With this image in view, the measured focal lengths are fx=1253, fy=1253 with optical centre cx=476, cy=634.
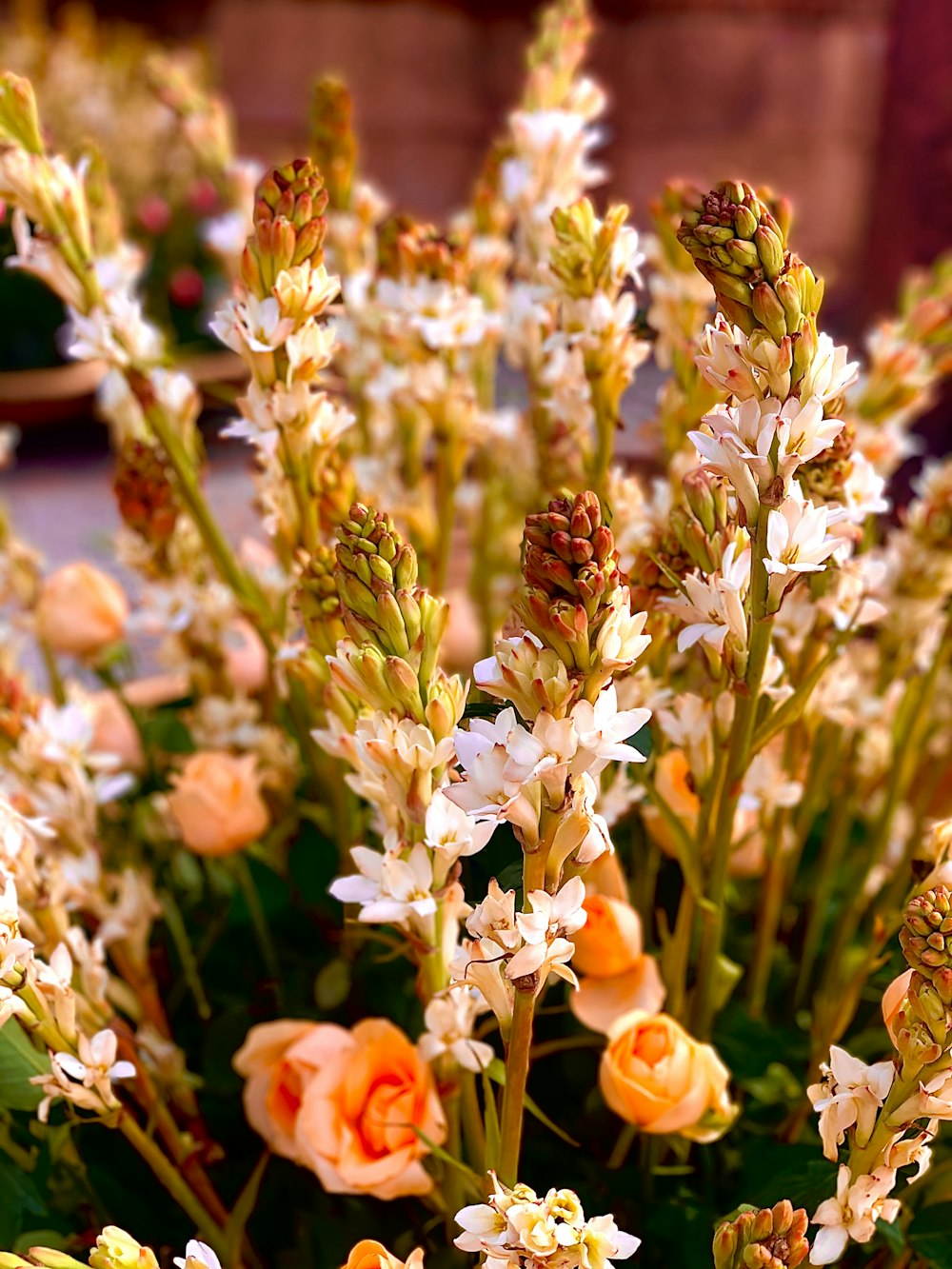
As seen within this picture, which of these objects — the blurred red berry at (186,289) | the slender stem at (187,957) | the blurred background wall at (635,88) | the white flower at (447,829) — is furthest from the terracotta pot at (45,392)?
the white flower at (447,829)

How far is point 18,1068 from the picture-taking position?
0.29 metres

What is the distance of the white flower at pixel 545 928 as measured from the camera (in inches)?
8.4

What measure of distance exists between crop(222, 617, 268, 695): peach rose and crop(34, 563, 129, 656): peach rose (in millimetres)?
46

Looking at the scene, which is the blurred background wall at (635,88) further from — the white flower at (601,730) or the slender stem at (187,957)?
the white flower at (601,730)

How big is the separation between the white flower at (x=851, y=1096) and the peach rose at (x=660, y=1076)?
2.7 inches

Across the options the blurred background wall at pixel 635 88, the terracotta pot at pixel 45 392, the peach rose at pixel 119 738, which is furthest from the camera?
the blurred background wall at pixel 635 88

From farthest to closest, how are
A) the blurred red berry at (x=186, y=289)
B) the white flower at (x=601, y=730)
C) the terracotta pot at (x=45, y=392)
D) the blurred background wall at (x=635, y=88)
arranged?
the blurred background wall at (x=635, y=88) → the blurred red berry at (x=186, y=289) → the terracotta pot at (x=45, y=392) → the white flower at (x=601, y=730)

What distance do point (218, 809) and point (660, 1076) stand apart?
0.55ft

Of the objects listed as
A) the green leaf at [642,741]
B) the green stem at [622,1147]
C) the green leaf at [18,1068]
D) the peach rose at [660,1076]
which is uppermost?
the green leaf at [642,741]

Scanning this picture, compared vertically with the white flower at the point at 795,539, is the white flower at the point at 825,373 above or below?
above

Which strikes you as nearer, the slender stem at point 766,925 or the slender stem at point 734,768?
the slender stem at point 734,768

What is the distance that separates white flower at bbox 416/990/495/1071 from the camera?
27 cm

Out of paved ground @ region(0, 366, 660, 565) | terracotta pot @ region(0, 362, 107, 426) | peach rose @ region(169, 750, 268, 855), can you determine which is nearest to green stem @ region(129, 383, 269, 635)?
peach rose @ region(169, 750, 268, 855)

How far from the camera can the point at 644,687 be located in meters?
0.33
